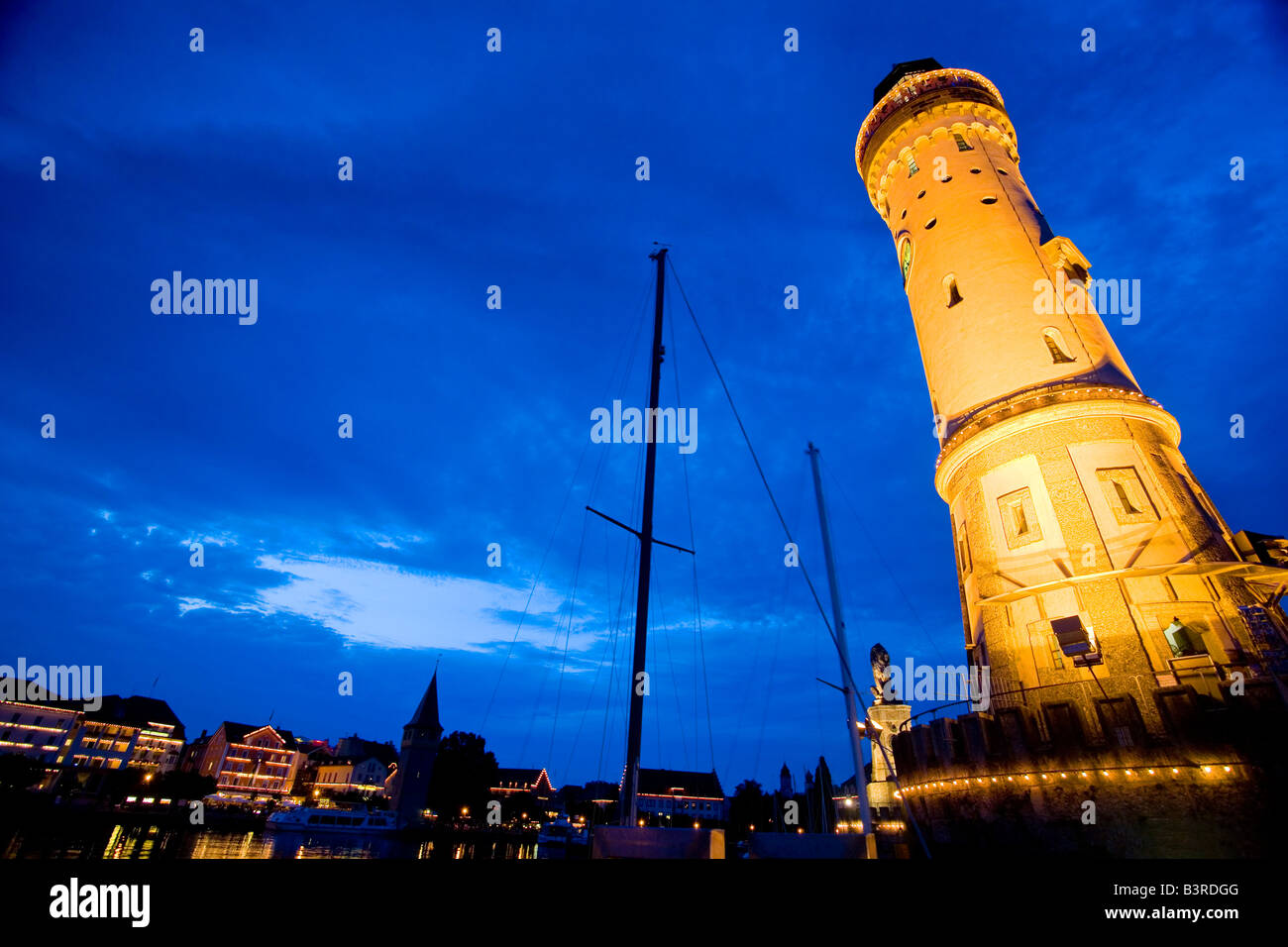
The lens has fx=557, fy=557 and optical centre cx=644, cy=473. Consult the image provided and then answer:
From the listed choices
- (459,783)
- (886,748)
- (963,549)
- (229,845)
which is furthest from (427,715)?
(963,549)

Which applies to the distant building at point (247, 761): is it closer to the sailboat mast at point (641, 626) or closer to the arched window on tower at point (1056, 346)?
the sailboat mast at point (641, 626)

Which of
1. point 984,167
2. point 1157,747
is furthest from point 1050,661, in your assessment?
point 984,167

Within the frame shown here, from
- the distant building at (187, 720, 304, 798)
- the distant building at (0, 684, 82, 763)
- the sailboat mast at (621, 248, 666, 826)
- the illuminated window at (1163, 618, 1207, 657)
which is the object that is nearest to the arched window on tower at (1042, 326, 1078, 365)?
the illuminated window at (1163, 618, 1207, 657)

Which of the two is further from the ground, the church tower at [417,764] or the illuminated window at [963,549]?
the illuminated window at [963,549]

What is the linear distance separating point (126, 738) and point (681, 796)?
3409 inches

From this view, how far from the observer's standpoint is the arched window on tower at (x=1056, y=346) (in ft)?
71.3

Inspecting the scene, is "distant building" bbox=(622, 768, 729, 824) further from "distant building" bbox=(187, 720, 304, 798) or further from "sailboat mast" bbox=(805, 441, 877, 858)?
"sailboat mast" bbox=(805, 441, 877, 858)

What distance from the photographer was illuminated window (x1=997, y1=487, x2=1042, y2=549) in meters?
19.2

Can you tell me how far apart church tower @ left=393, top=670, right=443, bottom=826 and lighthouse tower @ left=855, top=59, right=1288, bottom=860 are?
230ft

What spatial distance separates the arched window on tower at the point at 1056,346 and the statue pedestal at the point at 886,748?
16875mm

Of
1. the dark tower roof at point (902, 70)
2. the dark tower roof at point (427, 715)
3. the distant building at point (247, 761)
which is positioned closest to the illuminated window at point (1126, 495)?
the dark tower roof at point (902, 70)

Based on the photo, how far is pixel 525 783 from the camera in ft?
321
